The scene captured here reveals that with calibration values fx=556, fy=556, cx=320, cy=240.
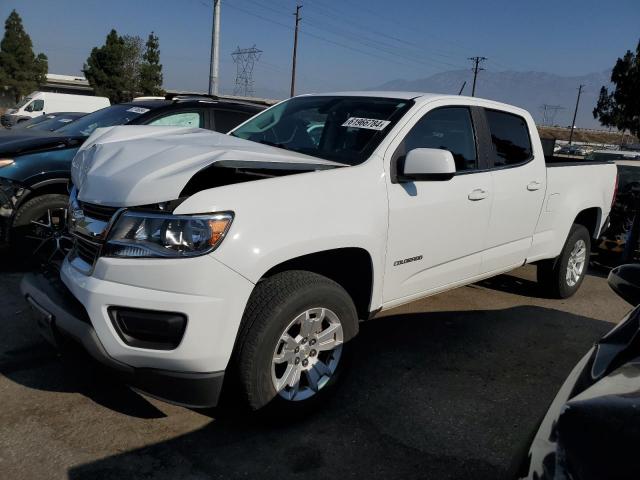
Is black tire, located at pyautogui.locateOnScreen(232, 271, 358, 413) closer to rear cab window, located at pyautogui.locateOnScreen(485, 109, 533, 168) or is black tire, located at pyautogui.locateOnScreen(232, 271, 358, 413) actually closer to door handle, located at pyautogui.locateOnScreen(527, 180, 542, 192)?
rear cab window, located at pyautogui.locateOnScreen(485, 109, 533, 168)

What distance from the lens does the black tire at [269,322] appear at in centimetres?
259

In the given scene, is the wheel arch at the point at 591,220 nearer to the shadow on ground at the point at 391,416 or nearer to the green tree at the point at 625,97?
the shadow on ground at the point at 391,416

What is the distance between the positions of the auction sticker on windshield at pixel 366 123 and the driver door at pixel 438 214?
0.51 ft

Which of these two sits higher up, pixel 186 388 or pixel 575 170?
pixel 575 170

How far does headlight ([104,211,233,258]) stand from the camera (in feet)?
A: 8.02

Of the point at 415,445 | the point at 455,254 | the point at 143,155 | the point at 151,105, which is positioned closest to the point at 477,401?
the point at 415,445

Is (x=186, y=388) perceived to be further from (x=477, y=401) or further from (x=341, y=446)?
(x=477, y=401)

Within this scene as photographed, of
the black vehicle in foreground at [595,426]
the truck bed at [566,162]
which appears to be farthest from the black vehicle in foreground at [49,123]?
the black vehicle in foreground at [595,426]

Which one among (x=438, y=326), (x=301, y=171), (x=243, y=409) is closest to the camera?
(x=243, y=409)

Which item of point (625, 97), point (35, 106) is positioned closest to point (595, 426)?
point (35, 106)

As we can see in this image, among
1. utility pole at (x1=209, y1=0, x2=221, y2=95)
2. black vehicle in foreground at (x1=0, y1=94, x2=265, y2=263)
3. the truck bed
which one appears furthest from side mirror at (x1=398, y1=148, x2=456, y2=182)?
utility pole at (x1=209, y1=0, x2=221, y2=95)

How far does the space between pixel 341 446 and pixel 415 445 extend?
1.27 ft

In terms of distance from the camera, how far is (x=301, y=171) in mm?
2945

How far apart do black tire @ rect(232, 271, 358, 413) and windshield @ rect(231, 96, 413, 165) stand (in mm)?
840
